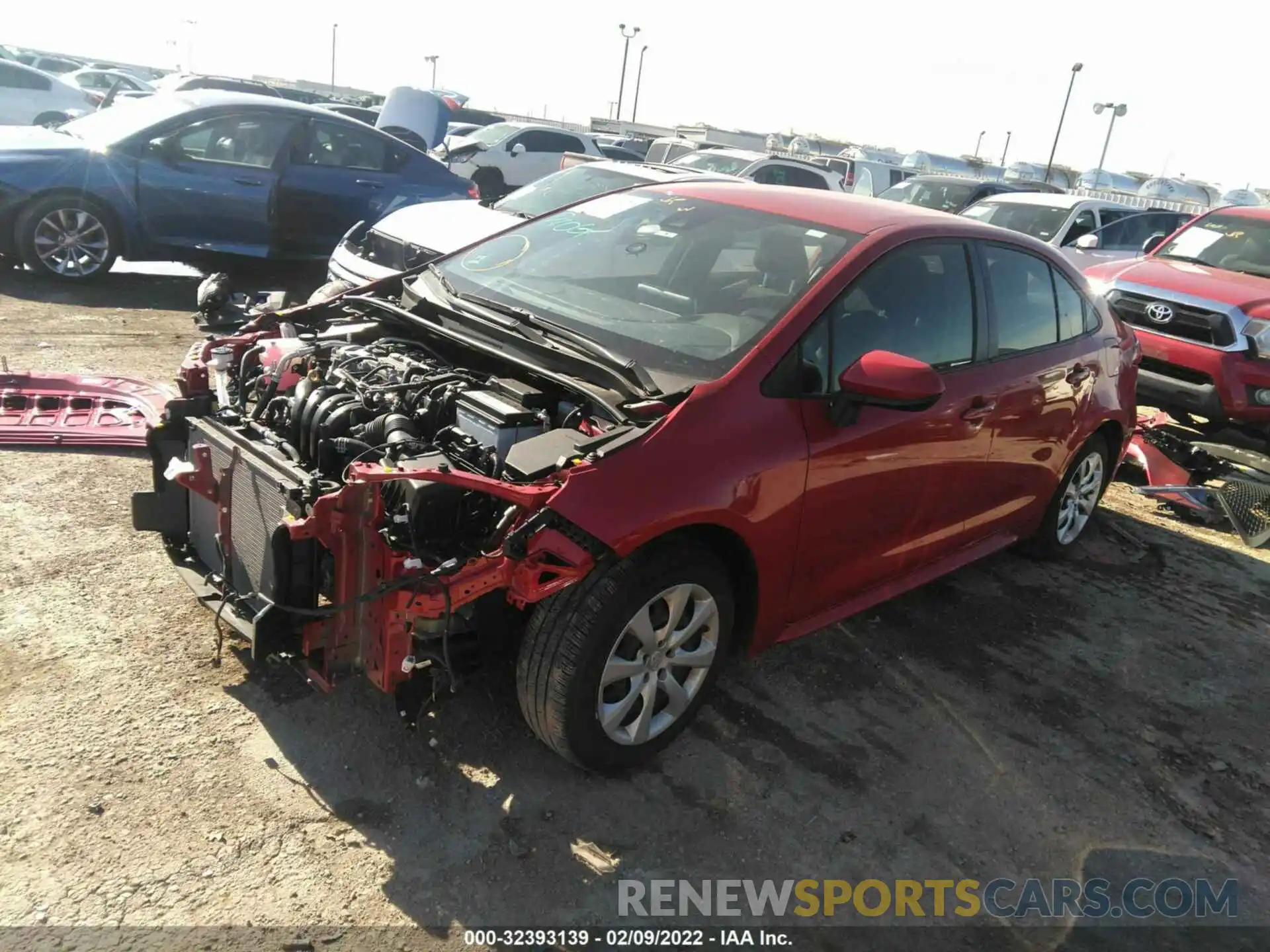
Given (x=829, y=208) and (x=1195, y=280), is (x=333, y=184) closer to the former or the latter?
(x=829, y=208)

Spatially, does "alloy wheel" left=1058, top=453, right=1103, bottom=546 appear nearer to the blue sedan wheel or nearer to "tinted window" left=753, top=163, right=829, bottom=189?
the blue sedan wheel

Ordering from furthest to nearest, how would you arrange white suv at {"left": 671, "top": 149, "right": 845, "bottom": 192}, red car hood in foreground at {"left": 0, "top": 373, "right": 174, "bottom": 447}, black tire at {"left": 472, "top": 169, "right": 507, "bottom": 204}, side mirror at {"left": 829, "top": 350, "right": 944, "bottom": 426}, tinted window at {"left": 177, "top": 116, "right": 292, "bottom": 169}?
1. white suv at {"left": 671, "top": 149, "right": 845, "bottom": 192}
2. black tire at {"left": 472, "top": 169, "right": 507, "bottom": 204}
3. tinted window at {"left": 177, "top": 116, "right": 292, "bottom": 169}
4. red car hood in foreground at {"left": 0, "top": 373, "right": 174, "bottom": 447}
5. side mirror at {"left": 829, "top": 350, "right": 944, "bottom": 426}

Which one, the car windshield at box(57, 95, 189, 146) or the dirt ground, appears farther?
the car windshield at box(57, 95, 189, 146)

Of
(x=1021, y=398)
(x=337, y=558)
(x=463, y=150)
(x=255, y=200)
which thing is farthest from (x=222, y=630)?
(x=463, y=150)

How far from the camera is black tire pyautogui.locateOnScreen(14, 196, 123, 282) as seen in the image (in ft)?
26.3

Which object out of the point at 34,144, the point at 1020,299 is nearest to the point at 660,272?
the point at 1020,299

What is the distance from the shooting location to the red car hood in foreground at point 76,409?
4992 millimetres

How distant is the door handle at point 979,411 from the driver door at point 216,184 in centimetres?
717

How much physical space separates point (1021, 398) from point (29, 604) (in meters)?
4.09

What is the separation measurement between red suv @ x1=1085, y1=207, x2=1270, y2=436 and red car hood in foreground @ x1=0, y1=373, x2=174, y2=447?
20.4 ft

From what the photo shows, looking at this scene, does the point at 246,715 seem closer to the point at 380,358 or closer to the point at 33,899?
the point at 33,899

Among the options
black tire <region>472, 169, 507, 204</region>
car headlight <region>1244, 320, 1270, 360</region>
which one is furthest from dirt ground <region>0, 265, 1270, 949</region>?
black tire <region>472, 169, 507, 204</region>

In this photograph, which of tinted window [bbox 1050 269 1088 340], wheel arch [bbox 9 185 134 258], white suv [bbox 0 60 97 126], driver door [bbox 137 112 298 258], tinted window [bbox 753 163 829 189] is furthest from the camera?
white suv [bbox 0 60 97 126]

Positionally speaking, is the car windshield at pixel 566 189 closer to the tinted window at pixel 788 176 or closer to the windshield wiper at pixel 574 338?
the windshield wiper at pixel 574 338
